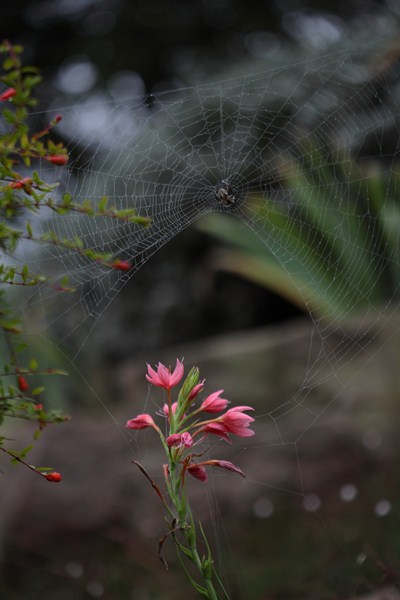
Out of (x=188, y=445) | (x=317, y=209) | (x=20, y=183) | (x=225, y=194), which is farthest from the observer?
→ (x=317, y=209)

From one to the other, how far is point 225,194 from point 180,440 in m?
1.34

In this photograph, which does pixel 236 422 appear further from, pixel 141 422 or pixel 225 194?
pixel 225 194

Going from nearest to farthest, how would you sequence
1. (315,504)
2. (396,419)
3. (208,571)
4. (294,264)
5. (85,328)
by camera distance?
(208,571)
(315,504)
(396,419)
(294,264)
(85,328)

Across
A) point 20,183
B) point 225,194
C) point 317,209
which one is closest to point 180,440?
point 20,183

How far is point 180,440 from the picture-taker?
3.41 feet

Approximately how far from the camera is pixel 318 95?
355 centimetres

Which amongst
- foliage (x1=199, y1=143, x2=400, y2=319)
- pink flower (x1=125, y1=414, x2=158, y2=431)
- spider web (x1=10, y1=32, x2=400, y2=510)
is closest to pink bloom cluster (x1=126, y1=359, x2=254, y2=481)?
pink flower (x1=125, y1=414, x2=158, y2=431)

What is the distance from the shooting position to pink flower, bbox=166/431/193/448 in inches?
40.3

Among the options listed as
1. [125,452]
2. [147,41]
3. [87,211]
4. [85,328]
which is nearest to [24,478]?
[125,452]

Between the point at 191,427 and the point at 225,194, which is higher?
the point at 191,427

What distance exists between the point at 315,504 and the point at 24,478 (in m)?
1.43

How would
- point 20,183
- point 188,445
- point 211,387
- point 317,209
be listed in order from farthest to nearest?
point 211,387, point 317,209, point 20,183, point 188,445

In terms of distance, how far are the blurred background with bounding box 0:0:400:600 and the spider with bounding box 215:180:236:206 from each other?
19.8 inches

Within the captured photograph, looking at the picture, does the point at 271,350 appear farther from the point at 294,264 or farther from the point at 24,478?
the point at 24,478
